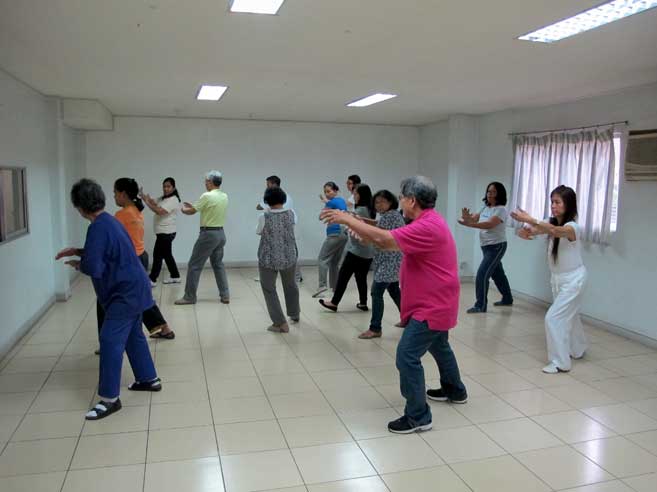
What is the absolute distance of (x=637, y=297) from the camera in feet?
17.1

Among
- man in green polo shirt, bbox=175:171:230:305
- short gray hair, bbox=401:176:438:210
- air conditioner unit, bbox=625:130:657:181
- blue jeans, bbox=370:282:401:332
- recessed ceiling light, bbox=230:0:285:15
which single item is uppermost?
recessed ceiling light, bbox=230:0:285:15

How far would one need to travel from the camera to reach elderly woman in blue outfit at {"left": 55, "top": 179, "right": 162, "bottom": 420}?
3.26m

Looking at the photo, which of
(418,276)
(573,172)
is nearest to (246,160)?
(573,172)

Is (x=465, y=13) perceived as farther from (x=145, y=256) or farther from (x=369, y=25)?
(x=145, y=256)

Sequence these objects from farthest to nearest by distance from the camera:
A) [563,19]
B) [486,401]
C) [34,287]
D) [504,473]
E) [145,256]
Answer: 1. [34,287]
2. [145,256]
3. [486,401]
4. [563,19]
5. [504,473]

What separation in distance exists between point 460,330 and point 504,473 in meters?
2.71

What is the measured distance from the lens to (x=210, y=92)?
6.04m

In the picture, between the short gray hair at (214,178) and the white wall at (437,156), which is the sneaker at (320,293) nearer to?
the short gray hair at (214,178)

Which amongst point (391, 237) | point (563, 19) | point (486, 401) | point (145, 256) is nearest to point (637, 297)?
point (486, 401)

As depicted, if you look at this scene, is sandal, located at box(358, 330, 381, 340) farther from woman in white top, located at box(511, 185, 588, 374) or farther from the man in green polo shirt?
the man in green polo shirt

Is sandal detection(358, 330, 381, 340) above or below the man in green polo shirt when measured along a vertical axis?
below

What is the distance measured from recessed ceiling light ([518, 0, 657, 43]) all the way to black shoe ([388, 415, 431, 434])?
249 cm

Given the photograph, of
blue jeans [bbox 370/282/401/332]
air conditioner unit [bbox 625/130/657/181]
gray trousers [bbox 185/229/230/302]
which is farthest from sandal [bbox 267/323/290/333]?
air conditioner unit [bbox 625/130/657/181]

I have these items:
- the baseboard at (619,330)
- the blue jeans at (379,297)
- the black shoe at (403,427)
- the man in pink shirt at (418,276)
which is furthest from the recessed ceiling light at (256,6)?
the baseboard at (619,330)
